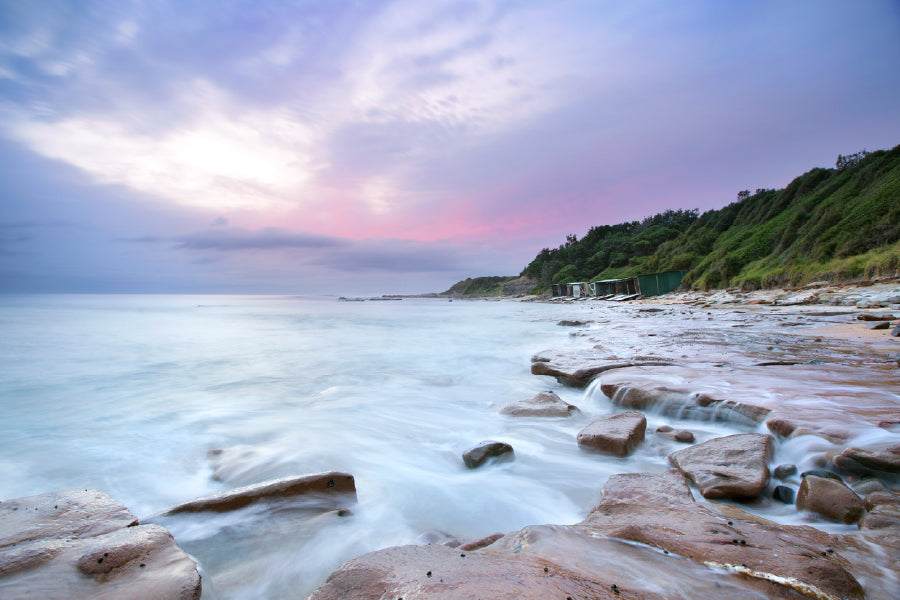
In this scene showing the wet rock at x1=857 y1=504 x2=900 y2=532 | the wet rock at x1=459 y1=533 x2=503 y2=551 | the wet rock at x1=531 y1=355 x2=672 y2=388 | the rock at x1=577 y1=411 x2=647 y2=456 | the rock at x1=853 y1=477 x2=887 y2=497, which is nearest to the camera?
the wet rock at x1=857 y1=504 x2=900 y2=532

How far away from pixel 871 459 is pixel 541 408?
9.94ft

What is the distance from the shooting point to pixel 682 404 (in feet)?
14.7

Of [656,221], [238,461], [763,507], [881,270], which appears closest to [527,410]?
[763,507]

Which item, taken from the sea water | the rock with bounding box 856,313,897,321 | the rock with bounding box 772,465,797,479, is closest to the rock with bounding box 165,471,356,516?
the sea water

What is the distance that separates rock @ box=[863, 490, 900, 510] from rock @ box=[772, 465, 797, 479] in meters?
0.55

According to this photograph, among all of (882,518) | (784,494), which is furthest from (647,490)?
(882,518)

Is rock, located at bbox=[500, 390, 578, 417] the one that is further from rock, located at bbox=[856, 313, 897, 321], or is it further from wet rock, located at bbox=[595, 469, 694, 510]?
rock, located at bbox=[856, 313, 897, 321]

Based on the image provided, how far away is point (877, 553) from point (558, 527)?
1431 mm

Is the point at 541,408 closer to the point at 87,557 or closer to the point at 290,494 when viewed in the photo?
the point at 290,494

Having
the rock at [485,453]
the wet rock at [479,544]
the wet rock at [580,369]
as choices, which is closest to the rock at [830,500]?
the wet rock at [479,544]

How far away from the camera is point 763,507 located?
2.56m

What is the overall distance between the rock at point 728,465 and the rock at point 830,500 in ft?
0.76

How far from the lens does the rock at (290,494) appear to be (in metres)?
2.77

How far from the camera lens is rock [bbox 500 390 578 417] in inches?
201
